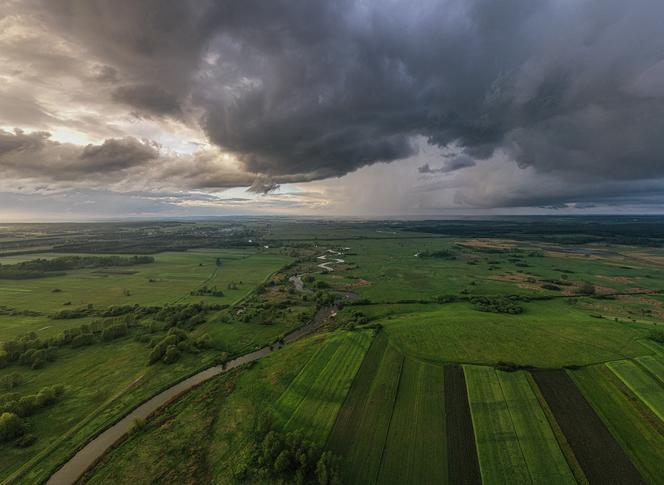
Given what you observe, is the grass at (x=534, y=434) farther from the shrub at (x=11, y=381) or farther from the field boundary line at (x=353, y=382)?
the shrub at (x=11, y=381)

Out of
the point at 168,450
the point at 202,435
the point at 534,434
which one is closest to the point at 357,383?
the point at 202,435

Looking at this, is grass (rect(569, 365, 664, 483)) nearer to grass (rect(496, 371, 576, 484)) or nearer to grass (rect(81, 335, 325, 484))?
grass (rect(496, 371, 576, 484))

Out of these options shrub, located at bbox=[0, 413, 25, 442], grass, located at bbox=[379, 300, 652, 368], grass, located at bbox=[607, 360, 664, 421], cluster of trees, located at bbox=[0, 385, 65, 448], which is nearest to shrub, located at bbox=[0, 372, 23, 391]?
cluster of trees, located at bbox=[0, 385, 65, 448]

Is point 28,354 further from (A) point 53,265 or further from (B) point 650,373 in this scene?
(A) point 53,265

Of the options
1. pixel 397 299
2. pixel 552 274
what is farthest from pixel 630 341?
pixel 552 274

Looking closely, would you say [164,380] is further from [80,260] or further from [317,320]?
[80,260]

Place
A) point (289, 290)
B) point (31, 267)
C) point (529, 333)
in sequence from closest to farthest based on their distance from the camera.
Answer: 1. point (529, 333)
2. point (289, 290)
3. point (31, 267)
